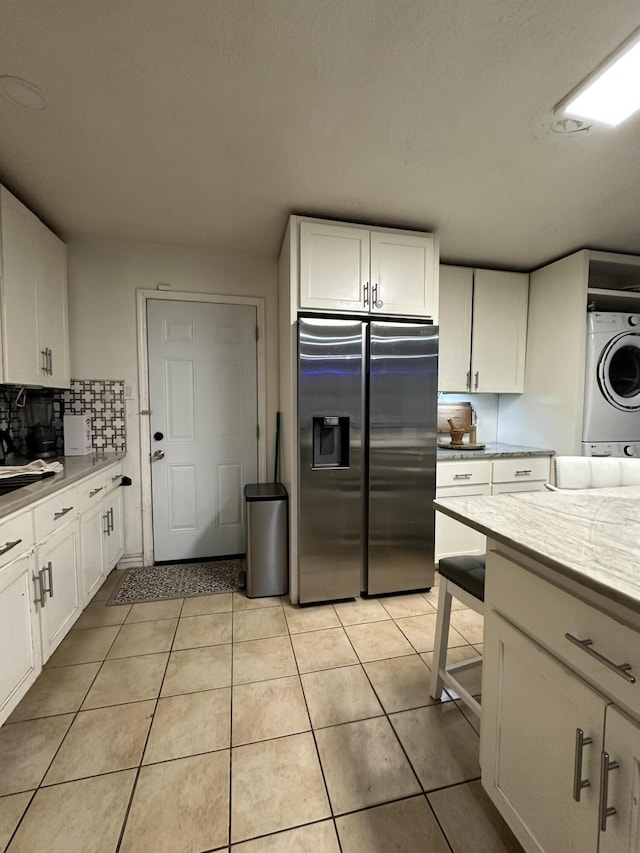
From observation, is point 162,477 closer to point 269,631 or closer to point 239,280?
point 269,631

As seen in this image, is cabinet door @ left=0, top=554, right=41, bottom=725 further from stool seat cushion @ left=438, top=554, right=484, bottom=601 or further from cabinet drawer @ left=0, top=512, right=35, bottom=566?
stool seat cushion @ left=438, top=554, right=484, bottom=601

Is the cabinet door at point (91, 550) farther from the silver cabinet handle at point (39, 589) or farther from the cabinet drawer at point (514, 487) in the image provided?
the cabinet drawer at point (514, 487)

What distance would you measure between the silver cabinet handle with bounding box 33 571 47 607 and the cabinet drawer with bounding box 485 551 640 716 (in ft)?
5.46

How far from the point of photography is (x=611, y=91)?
1274mm

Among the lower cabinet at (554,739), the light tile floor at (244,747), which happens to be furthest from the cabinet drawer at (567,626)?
the light tile floor at (244,747)

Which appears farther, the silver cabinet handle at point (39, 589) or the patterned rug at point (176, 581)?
the patterned rug at point (176, 581)

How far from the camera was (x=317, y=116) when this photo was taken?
4.67 ft

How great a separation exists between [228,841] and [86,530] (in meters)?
1.51

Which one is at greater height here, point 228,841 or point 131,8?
point 131,8

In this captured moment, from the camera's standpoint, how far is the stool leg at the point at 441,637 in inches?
56.2

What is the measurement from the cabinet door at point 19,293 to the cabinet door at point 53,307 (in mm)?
67

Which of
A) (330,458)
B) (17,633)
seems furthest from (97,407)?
(330,458)

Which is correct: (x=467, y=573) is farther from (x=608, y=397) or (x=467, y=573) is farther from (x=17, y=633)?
(x=608, y=397)

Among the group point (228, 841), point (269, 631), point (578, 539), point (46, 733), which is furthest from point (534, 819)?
point (46, 733)
